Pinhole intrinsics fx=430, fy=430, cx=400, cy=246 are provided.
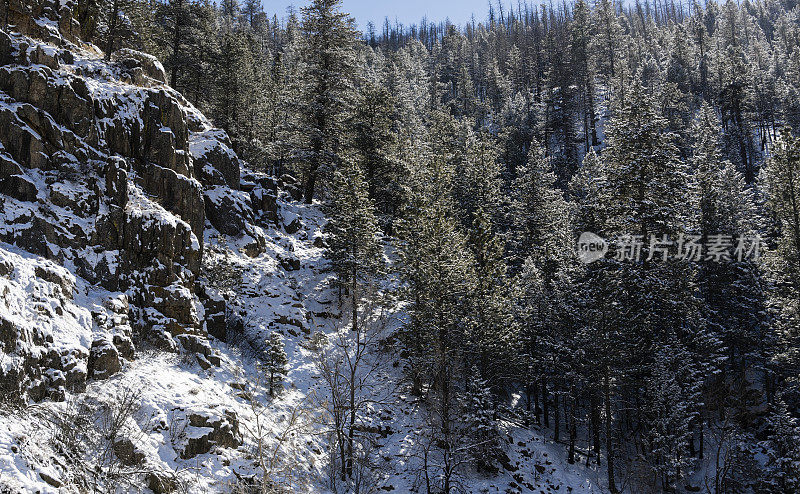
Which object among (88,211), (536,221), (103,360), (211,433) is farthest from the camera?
(536,221)

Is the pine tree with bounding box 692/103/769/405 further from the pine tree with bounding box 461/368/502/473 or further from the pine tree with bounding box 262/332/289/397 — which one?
the pine tree with bounding box 262/332/289/397

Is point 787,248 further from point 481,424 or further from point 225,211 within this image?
point 225,211

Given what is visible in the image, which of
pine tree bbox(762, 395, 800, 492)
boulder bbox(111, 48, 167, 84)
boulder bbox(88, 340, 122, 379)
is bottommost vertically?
pine tree bbox(762, 395, 800, 492)

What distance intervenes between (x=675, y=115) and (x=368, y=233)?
59.2 metres

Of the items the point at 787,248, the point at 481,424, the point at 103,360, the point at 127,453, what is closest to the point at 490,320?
the point at 481,424

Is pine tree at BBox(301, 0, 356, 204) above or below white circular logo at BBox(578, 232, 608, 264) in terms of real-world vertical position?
above

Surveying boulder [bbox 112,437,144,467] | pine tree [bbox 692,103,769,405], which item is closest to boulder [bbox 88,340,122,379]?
boulder [bbox 112,437,144,467]

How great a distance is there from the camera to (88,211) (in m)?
17.2

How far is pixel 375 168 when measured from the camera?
3831 cm

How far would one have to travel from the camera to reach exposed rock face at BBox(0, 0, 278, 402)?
13.7m

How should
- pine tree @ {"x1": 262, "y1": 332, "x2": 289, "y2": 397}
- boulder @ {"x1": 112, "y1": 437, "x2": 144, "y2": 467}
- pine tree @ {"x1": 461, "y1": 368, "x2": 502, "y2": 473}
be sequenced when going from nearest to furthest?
boulder @ {"x1": 112, "y1": 437, "x2": 144, "y2": 467} < pine tree @ {"x1": 262, "y1": 332, "x2": 289, "y2": 397} < pine tree @ {"x1": 461, "y1": 368, "x2": 502, "y2": 473}

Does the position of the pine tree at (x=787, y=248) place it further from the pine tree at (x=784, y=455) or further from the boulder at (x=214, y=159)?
the boulder at (x=214, y=159)

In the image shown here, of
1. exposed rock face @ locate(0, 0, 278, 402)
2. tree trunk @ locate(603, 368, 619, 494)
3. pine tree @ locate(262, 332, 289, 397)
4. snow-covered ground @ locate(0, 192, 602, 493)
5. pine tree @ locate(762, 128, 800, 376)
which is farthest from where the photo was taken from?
pine tree @ locate(762, 128, 800, 376)

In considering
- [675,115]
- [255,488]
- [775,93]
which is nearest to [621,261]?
[255,488]
